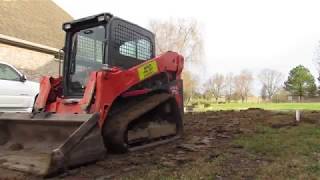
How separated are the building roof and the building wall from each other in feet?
2.02

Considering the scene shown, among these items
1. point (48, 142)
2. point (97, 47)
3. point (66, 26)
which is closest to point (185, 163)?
point (48, 142)

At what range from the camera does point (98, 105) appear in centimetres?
674

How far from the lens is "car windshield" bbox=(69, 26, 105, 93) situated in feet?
25.2

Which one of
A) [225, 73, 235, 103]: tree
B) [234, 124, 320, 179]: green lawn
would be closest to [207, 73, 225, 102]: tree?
[225, 73, 235, 103]: tree

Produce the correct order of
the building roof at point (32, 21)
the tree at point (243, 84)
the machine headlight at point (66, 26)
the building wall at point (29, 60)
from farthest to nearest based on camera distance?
the tree at point (243, 84), the building roof at point (32, 21), the building wall at point (29, 60), the machine headlight at point (66, 26)

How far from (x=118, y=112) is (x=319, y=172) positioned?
323cm

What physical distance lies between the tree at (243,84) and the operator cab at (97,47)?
83.3 m

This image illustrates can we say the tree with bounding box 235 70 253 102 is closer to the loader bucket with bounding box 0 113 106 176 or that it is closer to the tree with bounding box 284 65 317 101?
the tree with bounding box 284 65 317 101

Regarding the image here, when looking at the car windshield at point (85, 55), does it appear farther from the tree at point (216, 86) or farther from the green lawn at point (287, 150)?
the tree at point (216, 86)

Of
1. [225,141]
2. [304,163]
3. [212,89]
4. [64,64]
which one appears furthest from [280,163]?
[212,89]

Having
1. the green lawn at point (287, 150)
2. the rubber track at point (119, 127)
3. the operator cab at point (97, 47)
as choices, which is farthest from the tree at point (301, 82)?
the rubber track at point (119, 127)

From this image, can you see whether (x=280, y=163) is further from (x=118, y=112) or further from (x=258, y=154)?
(x=118, y=112)

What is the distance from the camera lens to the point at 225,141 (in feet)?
28.1

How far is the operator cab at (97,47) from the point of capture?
24.6 ft
